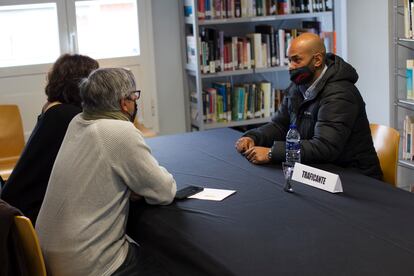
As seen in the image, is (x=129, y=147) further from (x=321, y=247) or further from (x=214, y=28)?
(x=214, y=28)

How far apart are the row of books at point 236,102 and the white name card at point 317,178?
2630mm

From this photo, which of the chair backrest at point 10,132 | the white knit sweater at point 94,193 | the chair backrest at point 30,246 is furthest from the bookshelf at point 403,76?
Answer: the chair backrest at point 30,246

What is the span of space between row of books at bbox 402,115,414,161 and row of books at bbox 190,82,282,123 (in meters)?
1.29

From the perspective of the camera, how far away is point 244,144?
3186 mm

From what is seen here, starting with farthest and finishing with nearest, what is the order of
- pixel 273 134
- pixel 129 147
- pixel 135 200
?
pixel 273 134
pixel 135 200
pixel 129 147

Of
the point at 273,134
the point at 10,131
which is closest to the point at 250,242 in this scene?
the point at 273,134

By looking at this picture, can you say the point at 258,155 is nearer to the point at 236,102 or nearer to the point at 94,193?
the point at 94,193

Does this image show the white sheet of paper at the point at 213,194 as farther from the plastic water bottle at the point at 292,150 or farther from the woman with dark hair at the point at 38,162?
the woman with dark hair at the point at 38,162

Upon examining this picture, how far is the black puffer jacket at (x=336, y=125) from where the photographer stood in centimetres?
286

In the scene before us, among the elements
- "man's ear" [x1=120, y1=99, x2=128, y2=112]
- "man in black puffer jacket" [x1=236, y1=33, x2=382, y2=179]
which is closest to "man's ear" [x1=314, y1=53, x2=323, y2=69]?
"man in black puffer jacket" [x1=236, y1=33, x2=382, y2=179]

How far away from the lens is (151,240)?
239cm

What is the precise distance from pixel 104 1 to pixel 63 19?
1.26 ft

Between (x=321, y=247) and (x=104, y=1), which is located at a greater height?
(x=104, y=1)

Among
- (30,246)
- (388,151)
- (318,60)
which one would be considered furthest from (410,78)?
(30,246)
